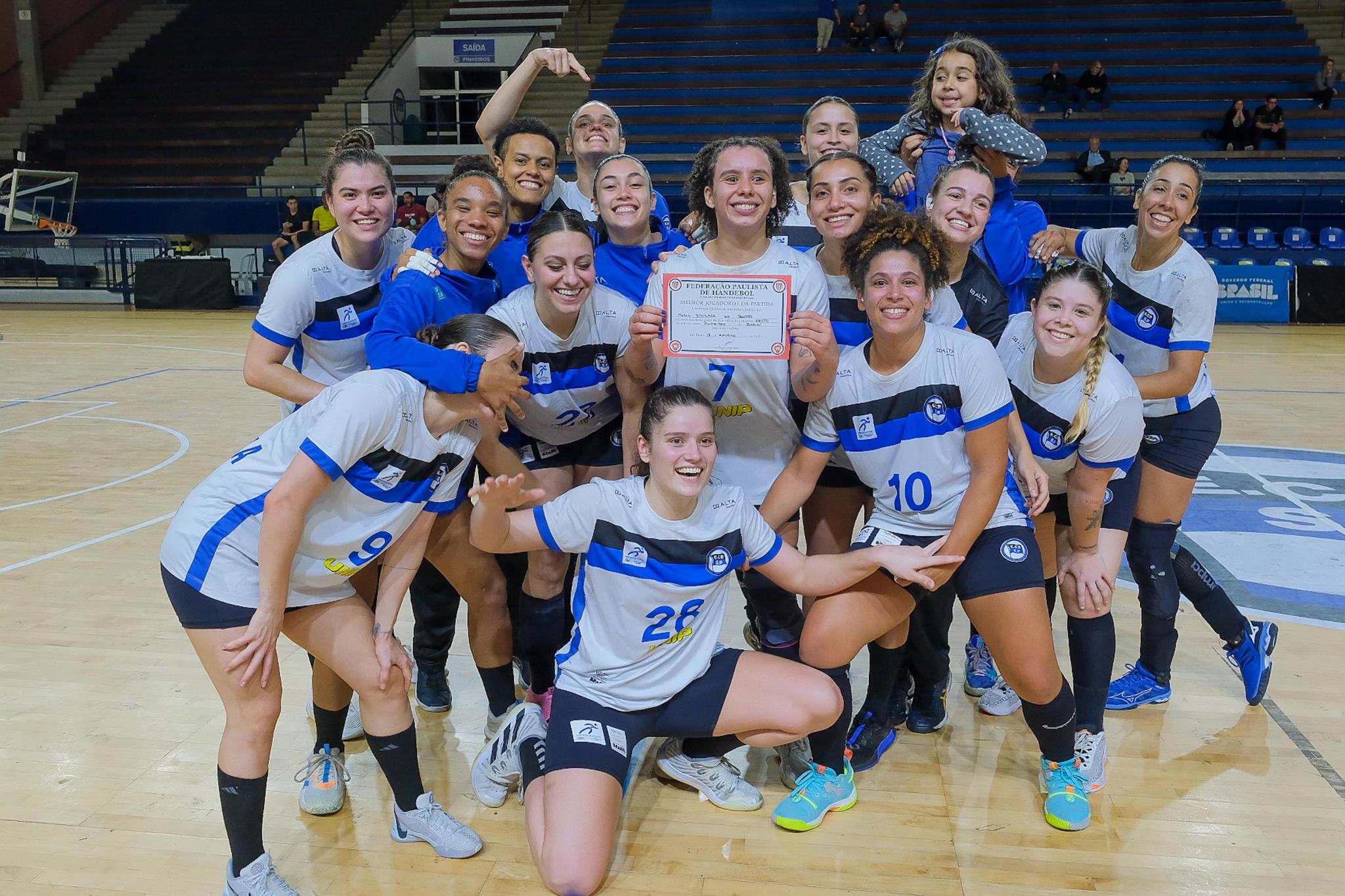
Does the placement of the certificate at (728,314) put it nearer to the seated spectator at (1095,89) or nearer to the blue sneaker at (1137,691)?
the blue sneaker at (1137,691)

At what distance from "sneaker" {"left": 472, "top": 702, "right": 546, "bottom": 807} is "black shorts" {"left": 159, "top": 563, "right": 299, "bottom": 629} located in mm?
917

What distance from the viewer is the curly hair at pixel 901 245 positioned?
113 inches

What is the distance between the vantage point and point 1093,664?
3.20m

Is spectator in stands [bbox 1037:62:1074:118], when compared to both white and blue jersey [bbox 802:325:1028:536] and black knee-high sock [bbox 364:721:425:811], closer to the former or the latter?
white and blue jersey [bbox 802:325:1028:536]

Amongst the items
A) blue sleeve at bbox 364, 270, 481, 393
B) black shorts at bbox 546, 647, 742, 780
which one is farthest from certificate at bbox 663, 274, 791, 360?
black shorts at bbox 546, 647, 742, 780

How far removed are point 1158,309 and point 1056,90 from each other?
53.0 feet

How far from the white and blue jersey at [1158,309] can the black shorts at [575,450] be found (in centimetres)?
171

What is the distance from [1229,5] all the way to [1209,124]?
4.33 meters

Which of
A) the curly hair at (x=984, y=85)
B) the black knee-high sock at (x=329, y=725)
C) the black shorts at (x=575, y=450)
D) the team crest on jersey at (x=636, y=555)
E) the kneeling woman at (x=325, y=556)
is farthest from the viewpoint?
the curly hair at (x=984, y=85)

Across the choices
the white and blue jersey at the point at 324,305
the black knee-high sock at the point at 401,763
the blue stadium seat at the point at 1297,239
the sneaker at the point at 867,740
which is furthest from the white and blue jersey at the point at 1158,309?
the blue stadium seat at the point at 1297,239

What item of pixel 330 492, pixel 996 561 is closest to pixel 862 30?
pixel 996 561

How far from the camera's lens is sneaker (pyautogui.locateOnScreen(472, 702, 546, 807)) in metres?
3.08

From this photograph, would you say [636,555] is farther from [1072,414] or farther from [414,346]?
[1072,414]

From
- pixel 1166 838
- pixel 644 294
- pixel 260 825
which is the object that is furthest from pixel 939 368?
pixel 260 825
